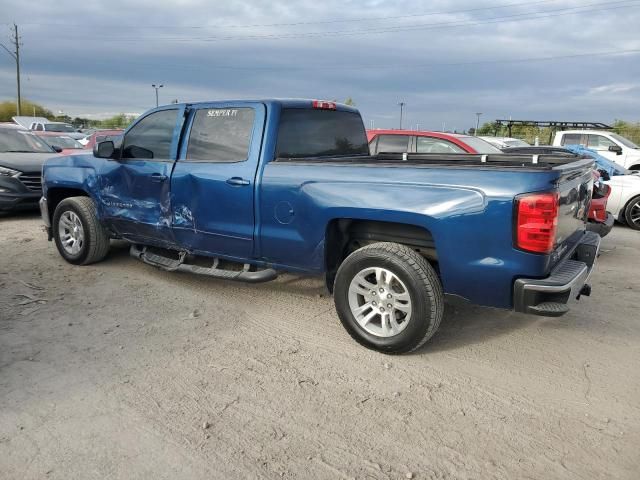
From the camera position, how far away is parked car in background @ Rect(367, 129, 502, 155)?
7.91m

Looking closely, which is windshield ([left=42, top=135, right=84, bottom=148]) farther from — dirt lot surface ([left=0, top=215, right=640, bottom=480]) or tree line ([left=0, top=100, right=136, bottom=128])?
tree line ([left=0, top=100, right=136, bottom=128])

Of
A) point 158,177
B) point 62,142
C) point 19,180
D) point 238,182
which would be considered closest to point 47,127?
point 62,142

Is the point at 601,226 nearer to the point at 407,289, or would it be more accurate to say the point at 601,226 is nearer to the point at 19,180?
the point at 407,289

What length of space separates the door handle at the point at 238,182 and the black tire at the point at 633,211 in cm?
791

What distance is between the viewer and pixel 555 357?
3883 millimetres

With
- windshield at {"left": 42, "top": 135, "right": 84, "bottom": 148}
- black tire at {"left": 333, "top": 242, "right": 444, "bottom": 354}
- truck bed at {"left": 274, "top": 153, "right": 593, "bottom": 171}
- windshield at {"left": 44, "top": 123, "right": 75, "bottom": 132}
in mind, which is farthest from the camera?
windshield at {"left": 44, "top": 123, "right": 75, "bottom": 132}

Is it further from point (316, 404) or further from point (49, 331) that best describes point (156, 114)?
point (316, 404)

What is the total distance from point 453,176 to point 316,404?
1.69 meters

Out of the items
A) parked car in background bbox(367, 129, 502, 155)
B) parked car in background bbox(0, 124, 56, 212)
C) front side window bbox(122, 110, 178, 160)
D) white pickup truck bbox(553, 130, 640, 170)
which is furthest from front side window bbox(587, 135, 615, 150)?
parked car in background bbox(0, 124, 56, 212)

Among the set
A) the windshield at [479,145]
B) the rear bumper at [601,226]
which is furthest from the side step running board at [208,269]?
the windshield at [479,145]

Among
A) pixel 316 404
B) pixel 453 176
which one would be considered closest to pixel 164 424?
pixel 316 404

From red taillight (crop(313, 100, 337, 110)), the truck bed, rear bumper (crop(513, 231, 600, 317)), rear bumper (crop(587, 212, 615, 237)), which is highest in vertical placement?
red taillight (crop(313, 100, 337, 110))

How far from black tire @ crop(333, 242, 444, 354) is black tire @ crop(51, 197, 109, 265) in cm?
319

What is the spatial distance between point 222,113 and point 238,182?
0.77m
